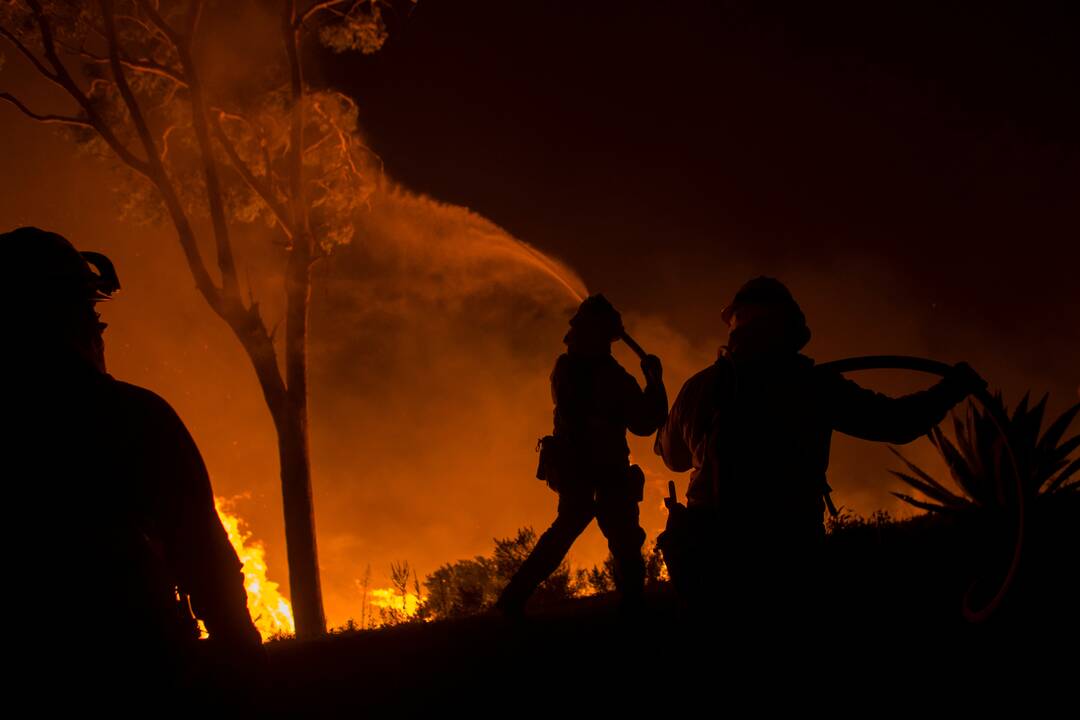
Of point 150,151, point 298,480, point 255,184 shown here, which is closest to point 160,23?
point 150,151

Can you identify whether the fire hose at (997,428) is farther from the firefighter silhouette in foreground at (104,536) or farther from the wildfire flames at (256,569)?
the wildfire flames at (256,569)

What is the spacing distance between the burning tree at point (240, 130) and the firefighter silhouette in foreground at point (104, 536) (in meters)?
9.79

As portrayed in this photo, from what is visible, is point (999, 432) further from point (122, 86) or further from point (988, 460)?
point (122, 86)

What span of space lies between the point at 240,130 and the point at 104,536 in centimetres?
1405

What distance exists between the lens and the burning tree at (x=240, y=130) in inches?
448

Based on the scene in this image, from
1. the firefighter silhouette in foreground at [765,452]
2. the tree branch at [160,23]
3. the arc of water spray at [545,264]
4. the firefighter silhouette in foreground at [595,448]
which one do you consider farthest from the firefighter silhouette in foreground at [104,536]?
the arc of water spray at [545,264]

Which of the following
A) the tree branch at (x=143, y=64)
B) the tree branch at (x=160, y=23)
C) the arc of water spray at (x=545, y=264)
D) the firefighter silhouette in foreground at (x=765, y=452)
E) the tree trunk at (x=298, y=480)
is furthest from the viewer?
the arc of water spray at (x=545, y=264)

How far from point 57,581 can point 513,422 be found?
26546 mm

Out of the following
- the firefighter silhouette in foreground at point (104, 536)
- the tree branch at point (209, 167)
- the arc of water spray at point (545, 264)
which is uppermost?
the arc of water spray at point (545, 264)

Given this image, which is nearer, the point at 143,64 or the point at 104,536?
the point at 104,536

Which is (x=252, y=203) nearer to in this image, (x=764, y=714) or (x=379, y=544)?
(x=764, y=714)

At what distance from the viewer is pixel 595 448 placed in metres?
5.31

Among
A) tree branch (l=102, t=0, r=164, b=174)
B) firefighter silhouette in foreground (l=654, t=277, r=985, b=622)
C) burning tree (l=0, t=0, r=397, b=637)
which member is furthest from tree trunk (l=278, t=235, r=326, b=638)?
firefighter silhouette in foreground (l=654, t=277, r=985, b=622)

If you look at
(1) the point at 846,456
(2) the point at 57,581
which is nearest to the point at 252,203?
(2) the point at 57,581
